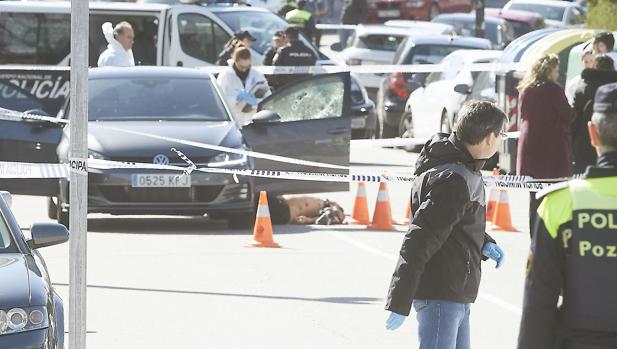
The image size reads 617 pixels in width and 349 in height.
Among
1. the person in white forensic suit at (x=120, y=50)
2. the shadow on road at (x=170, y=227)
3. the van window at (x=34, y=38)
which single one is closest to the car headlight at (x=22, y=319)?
the shadow on road at (x=170, y=227)

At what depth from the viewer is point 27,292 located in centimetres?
712

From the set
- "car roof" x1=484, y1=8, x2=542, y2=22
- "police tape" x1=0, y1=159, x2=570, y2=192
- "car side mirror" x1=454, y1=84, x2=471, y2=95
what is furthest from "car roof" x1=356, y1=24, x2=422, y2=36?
"police tape" x1=0, y1=159, x2=570, y2=192

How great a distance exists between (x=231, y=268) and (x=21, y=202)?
18.0 feet

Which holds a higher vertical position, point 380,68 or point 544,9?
point 544,9

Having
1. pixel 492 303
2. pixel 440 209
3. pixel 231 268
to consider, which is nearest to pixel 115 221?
pixel 231 268

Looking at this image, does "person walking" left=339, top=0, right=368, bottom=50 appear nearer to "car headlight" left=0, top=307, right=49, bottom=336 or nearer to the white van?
→ the white van

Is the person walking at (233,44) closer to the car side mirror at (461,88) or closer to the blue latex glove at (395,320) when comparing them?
the car side mirror at (461,88)

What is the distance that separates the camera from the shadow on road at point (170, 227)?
1489 cm

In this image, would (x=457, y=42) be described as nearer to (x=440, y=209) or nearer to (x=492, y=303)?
(x=492, y=303)

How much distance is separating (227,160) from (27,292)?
756cm

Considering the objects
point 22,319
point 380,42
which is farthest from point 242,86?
point 380,42

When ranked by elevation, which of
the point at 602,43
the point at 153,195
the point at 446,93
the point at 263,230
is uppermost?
the point at 602,43

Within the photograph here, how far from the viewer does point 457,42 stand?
26641mm

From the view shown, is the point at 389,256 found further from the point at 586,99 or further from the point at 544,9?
the point at 544,9
